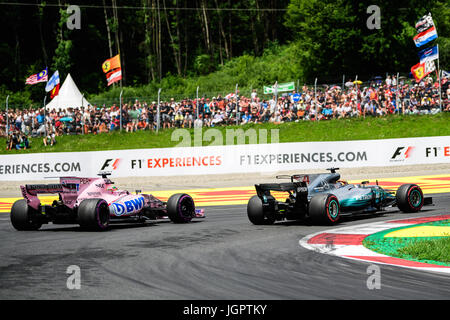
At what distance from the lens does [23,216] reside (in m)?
13.9

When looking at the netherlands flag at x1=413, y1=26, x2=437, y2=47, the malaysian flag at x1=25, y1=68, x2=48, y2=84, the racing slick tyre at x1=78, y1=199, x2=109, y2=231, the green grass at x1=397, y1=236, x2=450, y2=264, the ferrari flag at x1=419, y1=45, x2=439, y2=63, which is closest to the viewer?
the green grass at x1=397, y1=236, x2=450, y2=264

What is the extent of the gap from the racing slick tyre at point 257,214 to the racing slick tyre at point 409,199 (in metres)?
3.15

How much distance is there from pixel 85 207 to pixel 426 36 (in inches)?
893

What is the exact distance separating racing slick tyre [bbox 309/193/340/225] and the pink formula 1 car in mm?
3024

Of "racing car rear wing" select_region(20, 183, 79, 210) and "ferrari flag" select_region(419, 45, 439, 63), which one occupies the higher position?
"ferrari flag" select_region(419, 45, 439, 63)

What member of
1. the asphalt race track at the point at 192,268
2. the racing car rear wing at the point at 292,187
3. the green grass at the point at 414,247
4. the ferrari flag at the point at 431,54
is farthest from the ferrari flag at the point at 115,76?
the green grass at the point at 414,247

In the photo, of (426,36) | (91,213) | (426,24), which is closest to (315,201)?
(91,213)

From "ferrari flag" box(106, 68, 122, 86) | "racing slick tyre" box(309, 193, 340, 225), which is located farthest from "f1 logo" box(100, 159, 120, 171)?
"racing slick tyre" box(309, 193, 340, 225)

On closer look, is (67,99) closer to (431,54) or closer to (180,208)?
(431,54)

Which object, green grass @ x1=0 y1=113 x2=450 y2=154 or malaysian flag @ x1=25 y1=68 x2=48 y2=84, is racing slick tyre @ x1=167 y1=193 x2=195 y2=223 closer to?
green grass @ x1=0 y1=113 x2=450 y2=154

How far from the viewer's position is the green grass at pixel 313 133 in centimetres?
2850

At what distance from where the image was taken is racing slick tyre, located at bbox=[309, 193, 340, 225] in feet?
43.2
